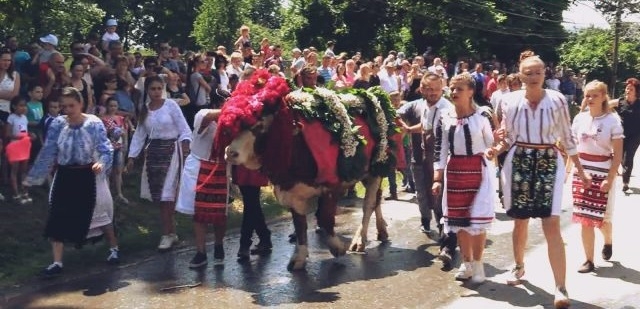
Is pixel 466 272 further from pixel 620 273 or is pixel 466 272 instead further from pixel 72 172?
pixel 72 172

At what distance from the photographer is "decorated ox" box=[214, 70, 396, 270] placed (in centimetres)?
737

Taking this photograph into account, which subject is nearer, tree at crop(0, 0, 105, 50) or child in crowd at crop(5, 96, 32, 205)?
child in crowd at crop(5, 96, 32, 205)

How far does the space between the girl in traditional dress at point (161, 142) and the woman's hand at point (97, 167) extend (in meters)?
0.87

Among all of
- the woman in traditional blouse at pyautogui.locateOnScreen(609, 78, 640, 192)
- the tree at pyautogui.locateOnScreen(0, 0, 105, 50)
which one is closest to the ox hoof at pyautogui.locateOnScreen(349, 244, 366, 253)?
the woman in traditional blouse at pyautogui.locateOnScreen(609, 78, 640, 192)

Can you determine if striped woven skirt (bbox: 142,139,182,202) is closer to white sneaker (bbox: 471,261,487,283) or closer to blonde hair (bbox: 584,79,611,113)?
white sneaker (bbox: 471,261,487,283)

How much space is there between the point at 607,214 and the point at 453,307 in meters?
2.19

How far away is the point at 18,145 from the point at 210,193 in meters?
2.91

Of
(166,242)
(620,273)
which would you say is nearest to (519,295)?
(620,273)

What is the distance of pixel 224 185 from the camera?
830cm

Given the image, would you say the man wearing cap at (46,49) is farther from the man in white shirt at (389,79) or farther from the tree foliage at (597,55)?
the tree foliage at (597,55)

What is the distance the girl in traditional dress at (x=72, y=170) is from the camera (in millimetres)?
7910

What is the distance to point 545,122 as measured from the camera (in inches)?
262

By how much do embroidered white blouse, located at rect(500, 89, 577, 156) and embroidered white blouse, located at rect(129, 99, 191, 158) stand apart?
Result: 3.78m

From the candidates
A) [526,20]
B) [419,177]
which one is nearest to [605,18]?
[526,20]
